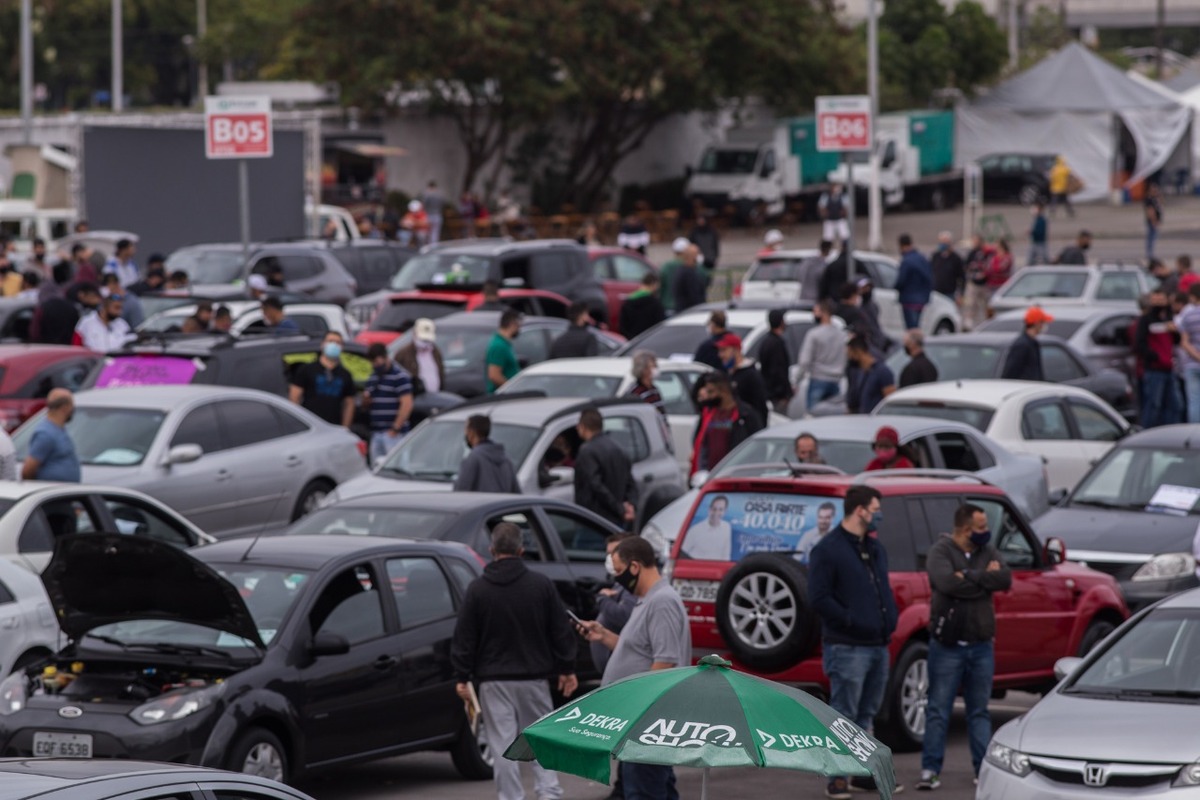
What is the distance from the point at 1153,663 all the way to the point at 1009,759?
1014 millimetres

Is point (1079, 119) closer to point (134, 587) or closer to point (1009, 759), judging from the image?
point (1009, 759)

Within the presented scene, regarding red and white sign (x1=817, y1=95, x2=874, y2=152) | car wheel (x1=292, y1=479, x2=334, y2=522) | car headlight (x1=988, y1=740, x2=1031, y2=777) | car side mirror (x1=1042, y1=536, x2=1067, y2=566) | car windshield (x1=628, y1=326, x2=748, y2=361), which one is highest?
red and white sign (x1=817, y1=95, x2=874, y2=152)

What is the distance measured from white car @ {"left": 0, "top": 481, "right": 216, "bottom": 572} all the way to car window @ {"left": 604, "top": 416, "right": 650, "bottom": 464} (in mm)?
3986

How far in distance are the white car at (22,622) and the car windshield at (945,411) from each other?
314 inches

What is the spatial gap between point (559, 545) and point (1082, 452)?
23.5 ft

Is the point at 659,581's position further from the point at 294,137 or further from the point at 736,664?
the point at 294,137

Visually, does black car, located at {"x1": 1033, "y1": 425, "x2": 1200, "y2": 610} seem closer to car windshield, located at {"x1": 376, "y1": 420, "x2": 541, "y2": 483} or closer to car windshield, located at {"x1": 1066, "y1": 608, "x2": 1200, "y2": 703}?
car windshield, located at {"x1": 376, "y1": 420, "x2": 541, "y2": 483}

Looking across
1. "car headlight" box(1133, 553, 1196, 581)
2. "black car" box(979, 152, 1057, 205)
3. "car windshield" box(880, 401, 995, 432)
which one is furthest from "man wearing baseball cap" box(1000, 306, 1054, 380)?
"black car" box(979, 152, 1057, 205)

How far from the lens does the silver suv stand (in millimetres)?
15516

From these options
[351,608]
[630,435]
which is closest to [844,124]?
[630,435]

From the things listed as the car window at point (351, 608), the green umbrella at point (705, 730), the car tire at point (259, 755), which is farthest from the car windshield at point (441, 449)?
the green umbrella at point (705, 730)

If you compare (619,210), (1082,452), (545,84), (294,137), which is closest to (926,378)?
(1082,452)

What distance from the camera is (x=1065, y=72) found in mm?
58844

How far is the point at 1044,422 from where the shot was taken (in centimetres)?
1781
